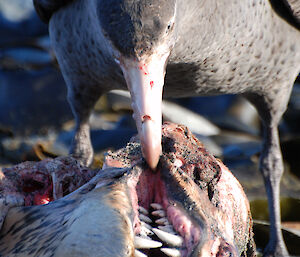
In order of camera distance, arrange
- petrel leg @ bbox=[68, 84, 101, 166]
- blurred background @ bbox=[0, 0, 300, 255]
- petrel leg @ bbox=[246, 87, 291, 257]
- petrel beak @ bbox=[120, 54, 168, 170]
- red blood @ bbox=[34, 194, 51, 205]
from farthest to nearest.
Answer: blurred background @ bbox=[0, 0, 300, 255], petrel leg @ bbox=[68, 84, 101, 166], petrel leg @ bbox=[246, 87, 291, 257], red blood @ bbox=[34, 194, 51, 205], petrel beak @ bbox=[120, 54, 168, 170]

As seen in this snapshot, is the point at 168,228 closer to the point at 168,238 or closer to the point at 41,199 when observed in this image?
the point at 168,238

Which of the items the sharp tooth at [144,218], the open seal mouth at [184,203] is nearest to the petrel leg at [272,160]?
the open seal mouth at [184,203]

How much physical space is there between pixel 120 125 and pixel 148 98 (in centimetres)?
260

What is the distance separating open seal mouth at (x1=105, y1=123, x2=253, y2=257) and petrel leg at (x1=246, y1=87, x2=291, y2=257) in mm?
1066

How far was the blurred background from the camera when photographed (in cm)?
295

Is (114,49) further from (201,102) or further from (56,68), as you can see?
(56,68)

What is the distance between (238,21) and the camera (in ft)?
6.69

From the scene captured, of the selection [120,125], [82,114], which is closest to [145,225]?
[82,114]

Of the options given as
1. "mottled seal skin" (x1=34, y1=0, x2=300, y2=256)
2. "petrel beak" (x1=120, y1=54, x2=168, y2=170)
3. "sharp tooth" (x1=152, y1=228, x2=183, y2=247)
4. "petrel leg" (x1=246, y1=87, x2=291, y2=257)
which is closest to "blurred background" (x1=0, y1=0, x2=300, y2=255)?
"petrel leg" (x1=246, y1=87, x2=291, y2=257)

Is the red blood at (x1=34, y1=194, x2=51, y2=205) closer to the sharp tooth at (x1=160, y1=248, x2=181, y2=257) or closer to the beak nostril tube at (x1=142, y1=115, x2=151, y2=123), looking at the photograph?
the beak nostril tube at (x1=142, y1=115, x2=151, y2=123)

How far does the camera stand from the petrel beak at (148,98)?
1.23m

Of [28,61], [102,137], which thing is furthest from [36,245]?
[28,61]

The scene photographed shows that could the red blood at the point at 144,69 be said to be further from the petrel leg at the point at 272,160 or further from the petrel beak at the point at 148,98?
the petrel leg at the point at 272,160

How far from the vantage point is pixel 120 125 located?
3922 millimetres
